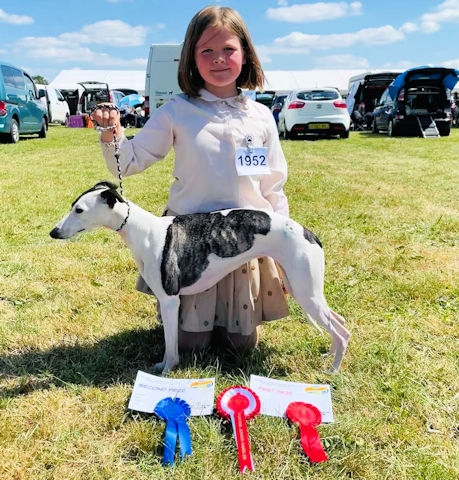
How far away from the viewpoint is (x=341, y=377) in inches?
102

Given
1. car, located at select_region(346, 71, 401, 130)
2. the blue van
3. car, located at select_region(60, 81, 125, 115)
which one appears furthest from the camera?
car, located at select_region(60, 81, 125, 115)

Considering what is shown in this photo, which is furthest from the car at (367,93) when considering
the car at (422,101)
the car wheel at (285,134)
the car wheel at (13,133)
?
the car wheel at (13,133)

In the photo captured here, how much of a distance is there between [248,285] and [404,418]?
3.35ft

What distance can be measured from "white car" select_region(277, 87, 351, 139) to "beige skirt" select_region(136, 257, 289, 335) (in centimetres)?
1313

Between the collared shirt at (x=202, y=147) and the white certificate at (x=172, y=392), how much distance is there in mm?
880

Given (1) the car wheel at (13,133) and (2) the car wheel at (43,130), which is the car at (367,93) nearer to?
(2) the car wheel at (43,130)

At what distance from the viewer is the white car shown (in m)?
15.1

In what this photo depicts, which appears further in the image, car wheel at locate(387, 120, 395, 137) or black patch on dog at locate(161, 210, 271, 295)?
car wheel at locate(387, 120, 395, 137)

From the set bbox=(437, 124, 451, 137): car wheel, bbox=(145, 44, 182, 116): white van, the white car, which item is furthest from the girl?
bbox=(145, 44, 182, 116): white van

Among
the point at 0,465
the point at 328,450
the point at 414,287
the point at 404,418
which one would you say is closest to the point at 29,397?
the point at 0,465

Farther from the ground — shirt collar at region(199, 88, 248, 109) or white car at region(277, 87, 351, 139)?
shirt collar at region(199, 88, 248, 109)

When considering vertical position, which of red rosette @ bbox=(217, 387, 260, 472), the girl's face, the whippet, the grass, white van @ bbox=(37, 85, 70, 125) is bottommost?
white van @ bbox=(37, 85, 70, 125)

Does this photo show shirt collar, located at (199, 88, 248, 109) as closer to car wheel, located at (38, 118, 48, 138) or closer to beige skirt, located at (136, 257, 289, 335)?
beige skirt, located at (136, 257, 289, 335)

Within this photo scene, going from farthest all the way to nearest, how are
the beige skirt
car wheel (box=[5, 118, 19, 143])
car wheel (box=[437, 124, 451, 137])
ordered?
car wheel (box=[437, 124, 451, 137])
car wheel (box=[5, 118, 19, 143])
the beige skirt
